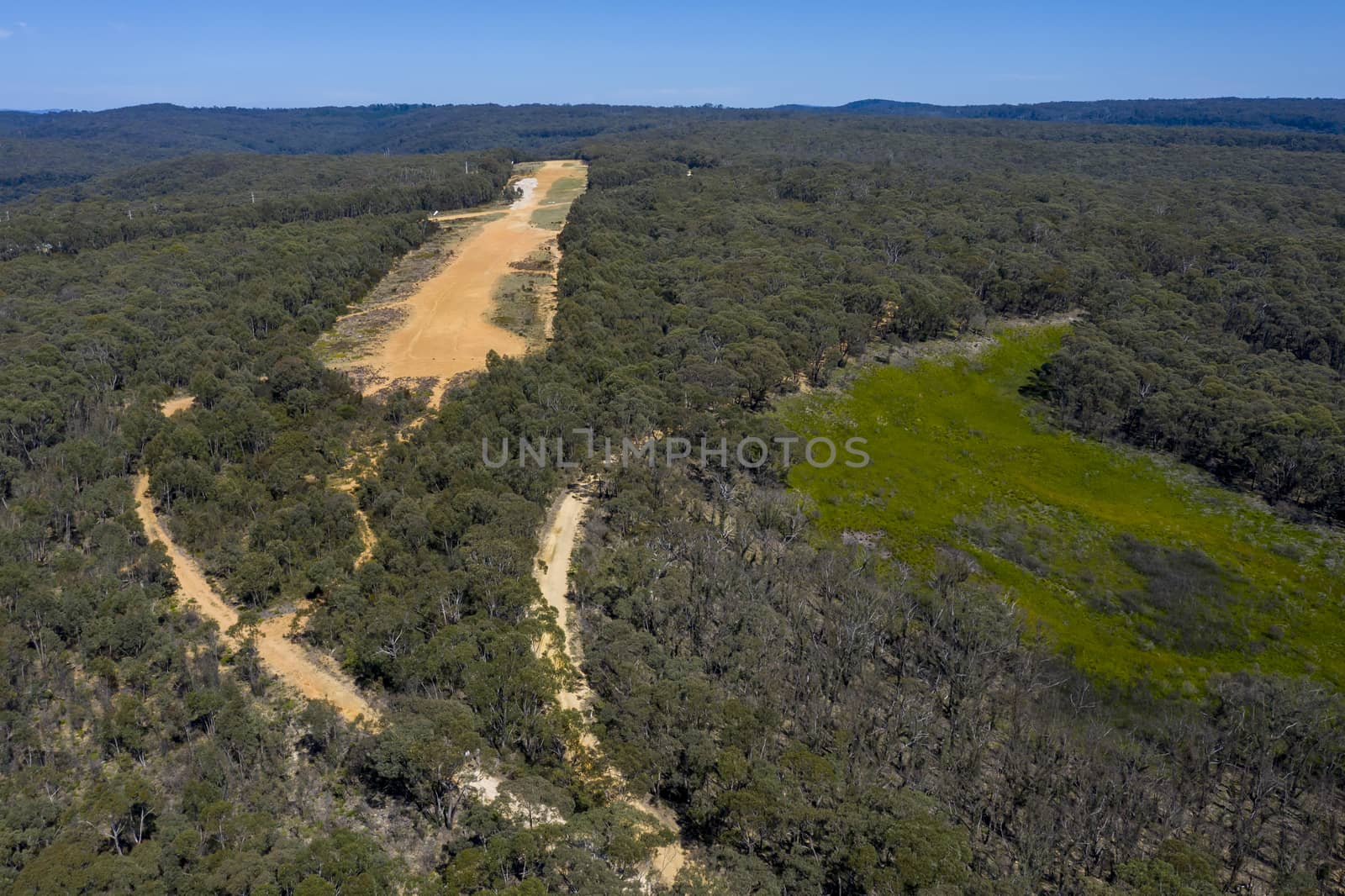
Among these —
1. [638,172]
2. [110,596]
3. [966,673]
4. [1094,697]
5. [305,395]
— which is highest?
[638,172]

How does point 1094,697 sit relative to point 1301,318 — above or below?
below

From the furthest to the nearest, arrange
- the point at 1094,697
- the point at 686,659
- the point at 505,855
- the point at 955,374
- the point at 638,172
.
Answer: the point at 638,172 → the point at 955,374 → the point at 1094,697 → the point at 686,659 → the point at 505,855

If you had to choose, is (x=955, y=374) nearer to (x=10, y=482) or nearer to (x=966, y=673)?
(x=966, y=673)

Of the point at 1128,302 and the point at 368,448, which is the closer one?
the point at 368,448

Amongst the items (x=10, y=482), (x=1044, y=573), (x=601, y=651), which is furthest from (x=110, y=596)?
(x=1044, y=573)

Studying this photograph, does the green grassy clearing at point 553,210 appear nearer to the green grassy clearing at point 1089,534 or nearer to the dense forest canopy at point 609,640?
the dense forest canopy at point 609,640

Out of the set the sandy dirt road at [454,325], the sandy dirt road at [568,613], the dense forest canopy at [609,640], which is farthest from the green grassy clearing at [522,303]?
the sandy dirt road at [568,613]

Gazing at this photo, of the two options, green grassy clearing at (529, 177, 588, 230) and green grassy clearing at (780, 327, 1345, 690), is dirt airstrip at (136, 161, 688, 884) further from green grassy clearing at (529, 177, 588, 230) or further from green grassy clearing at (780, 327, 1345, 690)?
green grassy clearing at (780, 327, 1345, 690)
